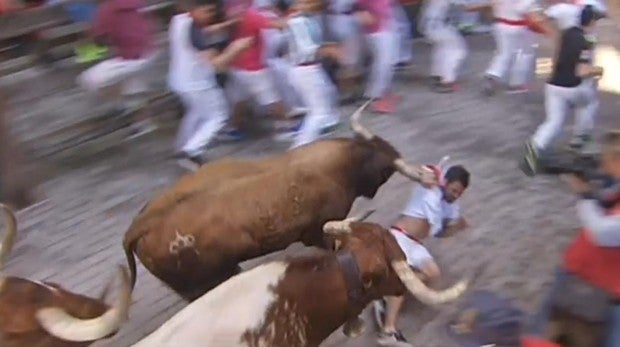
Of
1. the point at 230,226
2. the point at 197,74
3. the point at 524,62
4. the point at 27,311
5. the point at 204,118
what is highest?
the point at 27,311

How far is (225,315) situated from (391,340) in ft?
6.22

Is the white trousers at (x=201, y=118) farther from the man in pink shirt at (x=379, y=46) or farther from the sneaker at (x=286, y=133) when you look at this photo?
the man in pink shirt at (x=379, y=46)

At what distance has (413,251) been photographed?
654cm

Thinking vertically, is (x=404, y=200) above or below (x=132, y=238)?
below

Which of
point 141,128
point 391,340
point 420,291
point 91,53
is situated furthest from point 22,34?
point 420,291

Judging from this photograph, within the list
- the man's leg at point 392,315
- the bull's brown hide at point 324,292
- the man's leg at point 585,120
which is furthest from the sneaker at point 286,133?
the bull's brown hide at point 324,292

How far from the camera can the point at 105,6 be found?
30.2ft

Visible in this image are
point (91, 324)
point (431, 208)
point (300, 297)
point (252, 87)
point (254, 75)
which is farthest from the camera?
point (252, 87)

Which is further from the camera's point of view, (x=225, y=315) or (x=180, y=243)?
(x=180, y=243)

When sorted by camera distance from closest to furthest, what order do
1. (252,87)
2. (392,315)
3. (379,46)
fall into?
1. (392,315)
2. (252,87)
3. (379,46)

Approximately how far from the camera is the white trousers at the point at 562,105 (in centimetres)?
867

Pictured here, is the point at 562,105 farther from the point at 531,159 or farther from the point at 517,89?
the point at 517,89

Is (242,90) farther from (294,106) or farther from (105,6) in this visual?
(105,6)

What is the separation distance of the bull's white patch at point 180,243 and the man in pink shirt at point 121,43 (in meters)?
3.51
